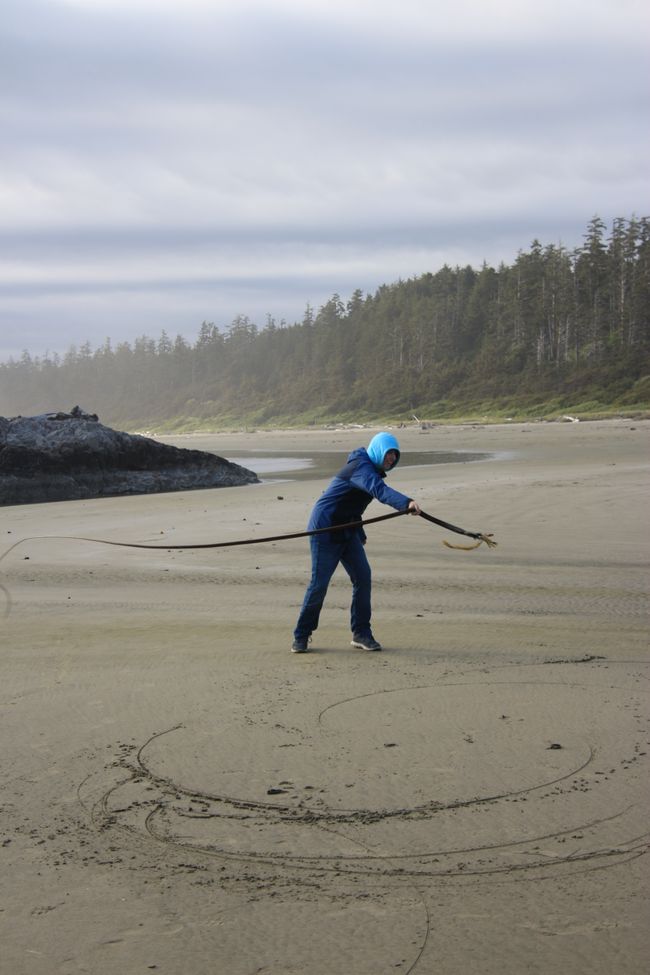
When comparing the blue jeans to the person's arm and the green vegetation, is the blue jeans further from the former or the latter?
the green vegetation

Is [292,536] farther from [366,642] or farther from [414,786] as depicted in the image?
[414,786]

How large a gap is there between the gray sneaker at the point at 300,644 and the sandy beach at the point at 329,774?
18 cm

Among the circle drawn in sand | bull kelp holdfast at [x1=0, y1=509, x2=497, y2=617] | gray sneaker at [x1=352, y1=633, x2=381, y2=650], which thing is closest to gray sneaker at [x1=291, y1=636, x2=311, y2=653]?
gray sneaker at [x1=352, y1=633, x2=381, y2=650]

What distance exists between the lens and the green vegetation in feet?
214

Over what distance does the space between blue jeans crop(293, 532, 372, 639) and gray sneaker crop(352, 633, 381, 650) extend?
0.11 ft

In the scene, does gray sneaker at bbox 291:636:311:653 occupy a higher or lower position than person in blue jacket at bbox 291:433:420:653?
lower

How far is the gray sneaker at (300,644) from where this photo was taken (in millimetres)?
7223

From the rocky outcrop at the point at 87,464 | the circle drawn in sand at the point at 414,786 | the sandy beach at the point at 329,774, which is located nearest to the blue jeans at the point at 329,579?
the sandy beach at the point at 329,774

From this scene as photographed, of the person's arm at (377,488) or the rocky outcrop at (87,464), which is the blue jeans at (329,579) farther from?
the rocky outcrop at (87,464)

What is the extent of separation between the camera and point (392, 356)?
93812 millimetres

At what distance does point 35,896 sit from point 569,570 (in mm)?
7298

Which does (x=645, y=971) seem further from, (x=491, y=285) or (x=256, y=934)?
(x=491, y=285)

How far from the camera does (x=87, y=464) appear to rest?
69.7 ft

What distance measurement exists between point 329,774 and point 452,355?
8288cm
